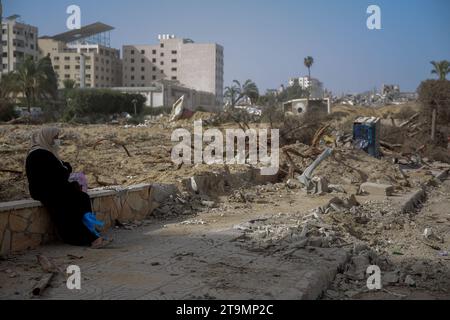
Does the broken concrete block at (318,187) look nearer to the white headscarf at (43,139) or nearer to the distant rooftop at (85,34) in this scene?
the white headscarf at (43,139)

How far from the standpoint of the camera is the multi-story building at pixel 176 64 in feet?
321

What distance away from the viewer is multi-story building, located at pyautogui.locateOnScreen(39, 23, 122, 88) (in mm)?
88000

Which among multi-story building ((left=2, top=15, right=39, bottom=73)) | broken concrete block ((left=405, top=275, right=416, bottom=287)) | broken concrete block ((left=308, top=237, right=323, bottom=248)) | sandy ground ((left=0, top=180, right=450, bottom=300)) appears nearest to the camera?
sandy ground ((left=0, top=180, right=450, bottom=300))

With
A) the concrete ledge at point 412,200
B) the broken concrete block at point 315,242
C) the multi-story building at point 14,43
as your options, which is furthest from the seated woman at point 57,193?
the multi-story building at point 14,43

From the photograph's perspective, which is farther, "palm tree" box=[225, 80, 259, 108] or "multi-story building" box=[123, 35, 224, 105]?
"multi-story building" box=[123, 35, 224, 105]

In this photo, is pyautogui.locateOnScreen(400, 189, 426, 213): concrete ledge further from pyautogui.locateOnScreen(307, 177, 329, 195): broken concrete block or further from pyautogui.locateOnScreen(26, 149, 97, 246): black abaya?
pyautogui.locateOnScreen(26, 149, 97, 246): black abaya

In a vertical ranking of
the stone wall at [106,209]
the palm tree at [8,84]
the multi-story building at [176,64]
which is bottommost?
the stone wall at [106,209]

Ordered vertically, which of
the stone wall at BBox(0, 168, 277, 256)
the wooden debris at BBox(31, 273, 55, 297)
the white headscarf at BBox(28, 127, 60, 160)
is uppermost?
the white headscarf at BBox(28, 127, 60, 160)

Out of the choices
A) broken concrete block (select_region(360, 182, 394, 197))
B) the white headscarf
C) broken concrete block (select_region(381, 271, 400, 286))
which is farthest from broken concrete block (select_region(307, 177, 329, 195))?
the white headscarf

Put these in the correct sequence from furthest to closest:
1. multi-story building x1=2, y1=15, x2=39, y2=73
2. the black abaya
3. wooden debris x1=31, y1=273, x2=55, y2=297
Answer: multi-story building x1=2, y1=15, x2=39, y2=73 → the black abaya → wooden debris x1=31, y1=273, x2=55, y2=297

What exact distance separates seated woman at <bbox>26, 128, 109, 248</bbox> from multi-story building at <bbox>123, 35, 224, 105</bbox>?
302ft

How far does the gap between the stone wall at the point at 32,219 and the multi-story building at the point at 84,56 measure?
79602 millimetres
